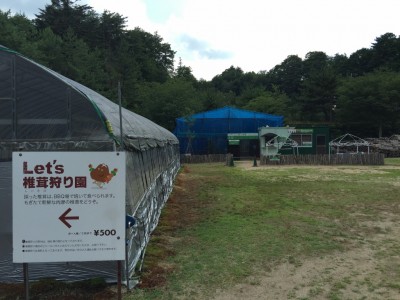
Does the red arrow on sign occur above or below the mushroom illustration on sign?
below

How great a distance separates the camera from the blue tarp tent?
162 ft

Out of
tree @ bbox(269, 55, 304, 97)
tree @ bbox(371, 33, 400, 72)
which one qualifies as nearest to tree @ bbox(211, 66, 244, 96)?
tree @ bbox(269, 55, 304, 97)

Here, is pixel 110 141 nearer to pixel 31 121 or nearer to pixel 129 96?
pixel 31 121

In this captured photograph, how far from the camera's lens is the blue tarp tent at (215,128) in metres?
A: 49.3

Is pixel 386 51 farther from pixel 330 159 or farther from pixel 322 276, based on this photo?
pixel 322 276

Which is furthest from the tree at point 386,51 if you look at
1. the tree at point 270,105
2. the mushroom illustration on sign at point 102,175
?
the mushroom illustration on sign at point 102,175

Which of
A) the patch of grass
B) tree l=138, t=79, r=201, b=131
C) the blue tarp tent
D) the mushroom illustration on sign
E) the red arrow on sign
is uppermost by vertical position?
tree l=138, t=79, r=201, b=131

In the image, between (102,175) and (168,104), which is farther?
(168,104)

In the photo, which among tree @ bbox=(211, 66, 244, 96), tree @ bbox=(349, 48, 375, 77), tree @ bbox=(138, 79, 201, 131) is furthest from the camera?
tree @ bbox=(211, 66, 244, 96)

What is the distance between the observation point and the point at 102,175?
4789mm

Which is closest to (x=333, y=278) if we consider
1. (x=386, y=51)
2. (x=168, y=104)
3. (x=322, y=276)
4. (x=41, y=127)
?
(x=322, y=276)

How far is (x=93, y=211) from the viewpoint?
4746 millimetres

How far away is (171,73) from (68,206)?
316 ft

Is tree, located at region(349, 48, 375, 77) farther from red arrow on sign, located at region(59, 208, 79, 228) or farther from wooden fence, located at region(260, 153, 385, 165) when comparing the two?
red arrow on sign, located at region(59, 208, 79, 228)
